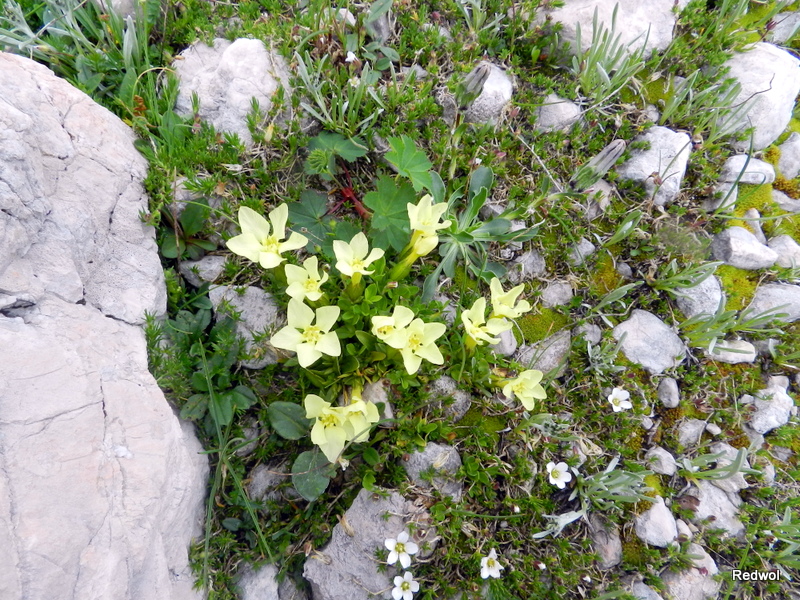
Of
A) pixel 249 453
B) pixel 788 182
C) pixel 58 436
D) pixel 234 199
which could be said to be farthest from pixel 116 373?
pixel 788 182

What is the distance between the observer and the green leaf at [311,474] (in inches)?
108

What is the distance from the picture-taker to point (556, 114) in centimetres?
366

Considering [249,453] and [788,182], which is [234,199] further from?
[788,182]

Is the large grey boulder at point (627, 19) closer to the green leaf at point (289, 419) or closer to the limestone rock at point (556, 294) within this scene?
the limestone rock at point (556, 294)

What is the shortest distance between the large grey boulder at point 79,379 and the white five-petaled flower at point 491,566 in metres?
1.60

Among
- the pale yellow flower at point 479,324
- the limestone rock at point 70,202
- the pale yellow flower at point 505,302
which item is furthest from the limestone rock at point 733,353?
the limestone rock at point 70,202

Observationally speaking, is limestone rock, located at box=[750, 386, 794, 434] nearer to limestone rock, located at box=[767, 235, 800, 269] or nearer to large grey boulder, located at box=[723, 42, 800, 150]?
limestone rock, located at box=[767, 235, 800, 269]

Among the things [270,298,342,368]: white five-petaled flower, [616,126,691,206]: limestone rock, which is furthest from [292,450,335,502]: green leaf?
[616,126,691,206]: limestone rock

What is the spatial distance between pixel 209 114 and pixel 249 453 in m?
2.32

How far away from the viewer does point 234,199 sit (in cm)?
322

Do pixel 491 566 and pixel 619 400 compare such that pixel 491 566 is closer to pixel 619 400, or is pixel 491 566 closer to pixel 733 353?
pixel 619 400

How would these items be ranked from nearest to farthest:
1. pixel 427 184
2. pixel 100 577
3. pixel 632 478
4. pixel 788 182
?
1. pixel 100 577
2. pixel 632 478
3. pixel 427 184
4. pixel 788 182

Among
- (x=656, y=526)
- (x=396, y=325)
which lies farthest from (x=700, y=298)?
(x=396, y=325)

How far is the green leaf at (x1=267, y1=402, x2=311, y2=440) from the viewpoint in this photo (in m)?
2.82
